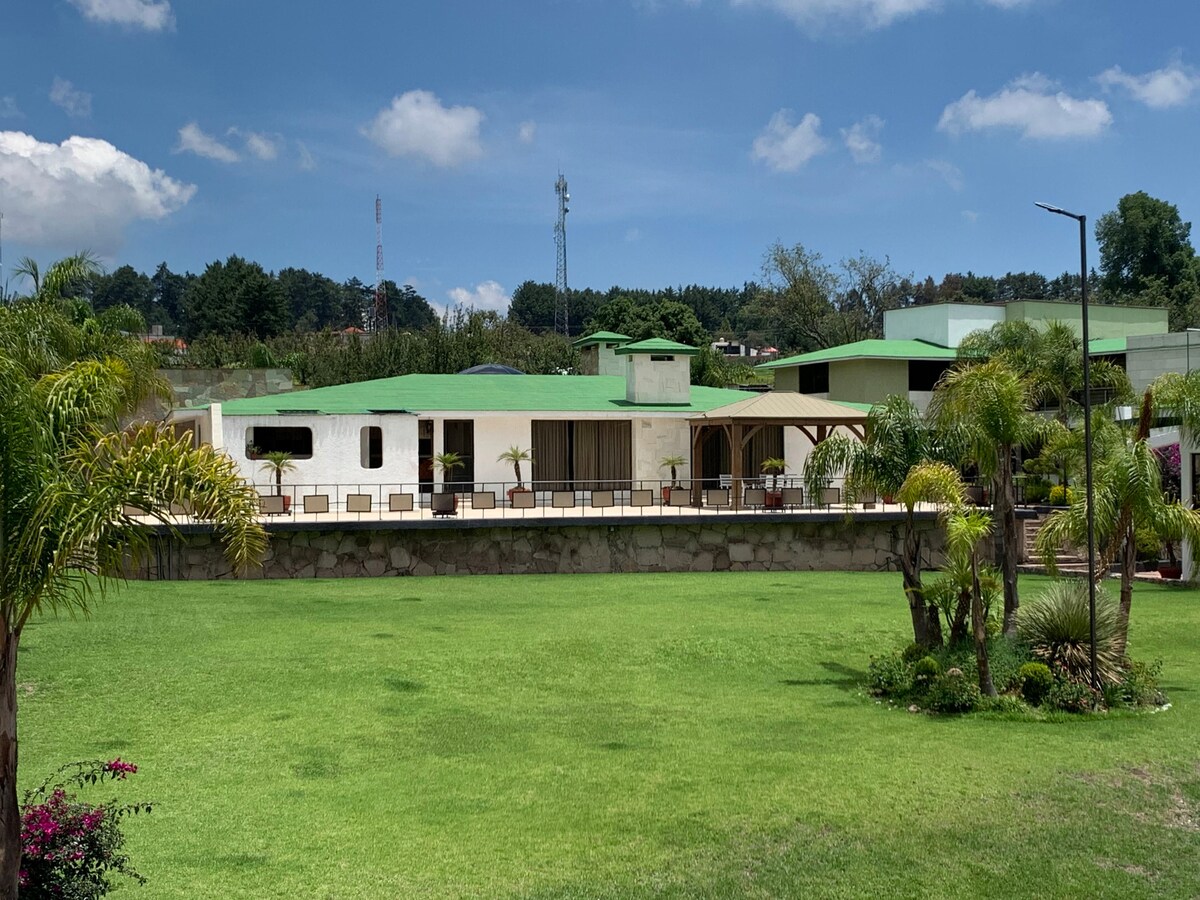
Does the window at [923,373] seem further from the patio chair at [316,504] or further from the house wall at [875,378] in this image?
the patio chair at [316,504]

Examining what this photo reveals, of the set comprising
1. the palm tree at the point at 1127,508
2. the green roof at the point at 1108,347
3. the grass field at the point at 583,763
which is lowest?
the grass field at the point at 583,763

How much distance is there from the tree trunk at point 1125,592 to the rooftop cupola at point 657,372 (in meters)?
19.1

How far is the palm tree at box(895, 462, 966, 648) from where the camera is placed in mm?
14023

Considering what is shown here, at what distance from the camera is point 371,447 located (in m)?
30.9

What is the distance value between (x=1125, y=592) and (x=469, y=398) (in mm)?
20641

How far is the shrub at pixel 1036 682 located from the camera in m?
13.8

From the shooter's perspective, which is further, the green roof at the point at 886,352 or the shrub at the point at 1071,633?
the green roof at the point at 886,352

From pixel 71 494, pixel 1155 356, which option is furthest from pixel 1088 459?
pixel 1155 356

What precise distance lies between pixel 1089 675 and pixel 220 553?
701 inches

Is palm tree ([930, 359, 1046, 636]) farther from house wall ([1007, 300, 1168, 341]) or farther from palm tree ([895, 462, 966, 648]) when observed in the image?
house wall ([1007, 300, 1168, 341])

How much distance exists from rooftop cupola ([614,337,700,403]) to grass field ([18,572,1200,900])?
1534cm

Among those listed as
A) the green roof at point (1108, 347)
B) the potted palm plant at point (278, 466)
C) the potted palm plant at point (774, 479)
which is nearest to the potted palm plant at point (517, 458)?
the potted palm plant at point (278, 466)

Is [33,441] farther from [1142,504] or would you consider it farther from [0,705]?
[1142,504]

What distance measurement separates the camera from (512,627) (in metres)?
18.6
